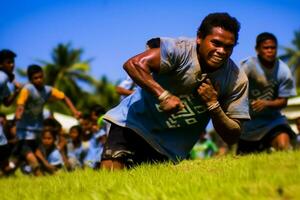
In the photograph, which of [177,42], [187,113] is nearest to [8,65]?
[187,113]

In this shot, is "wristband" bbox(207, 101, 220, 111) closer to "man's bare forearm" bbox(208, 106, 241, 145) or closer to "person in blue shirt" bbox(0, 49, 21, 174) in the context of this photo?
"man's bare forearm" bbox(208, 106, 241, 145)

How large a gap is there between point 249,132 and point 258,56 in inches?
42.0

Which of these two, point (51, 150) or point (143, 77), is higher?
point (143, 77)

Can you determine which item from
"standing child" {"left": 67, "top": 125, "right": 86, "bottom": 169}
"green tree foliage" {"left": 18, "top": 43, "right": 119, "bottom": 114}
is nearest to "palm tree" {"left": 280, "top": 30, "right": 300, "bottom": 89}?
"green tree foliage" {"left": 18, "top": 43, "right": 119, "bottom": 114}

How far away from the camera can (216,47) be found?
4574 millimetres

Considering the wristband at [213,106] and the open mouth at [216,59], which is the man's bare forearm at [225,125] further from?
the open mouth at [216,59]

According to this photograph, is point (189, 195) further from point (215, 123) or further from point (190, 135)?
point (190, 135)

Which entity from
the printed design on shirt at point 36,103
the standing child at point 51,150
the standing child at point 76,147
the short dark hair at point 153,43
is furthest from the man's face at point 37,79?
the short dark hair at point 153,43

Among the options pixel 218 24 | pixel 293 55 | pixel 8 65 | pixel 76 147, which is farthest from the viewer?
pixel 293 55

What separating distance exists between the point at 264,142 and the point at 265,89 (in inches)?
32.5

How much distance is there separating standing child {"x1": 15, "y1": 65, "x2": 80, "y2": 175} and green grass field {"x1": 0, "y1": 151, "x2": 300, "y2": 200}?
203 inches

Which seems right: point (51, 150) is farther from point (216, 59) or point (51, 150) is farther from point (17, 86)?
point (216, 59)

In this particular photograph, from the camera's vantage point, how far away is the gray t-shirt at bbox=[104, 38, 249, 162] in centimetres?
468

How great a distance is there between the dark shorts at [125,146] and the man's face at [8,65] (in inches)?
137
